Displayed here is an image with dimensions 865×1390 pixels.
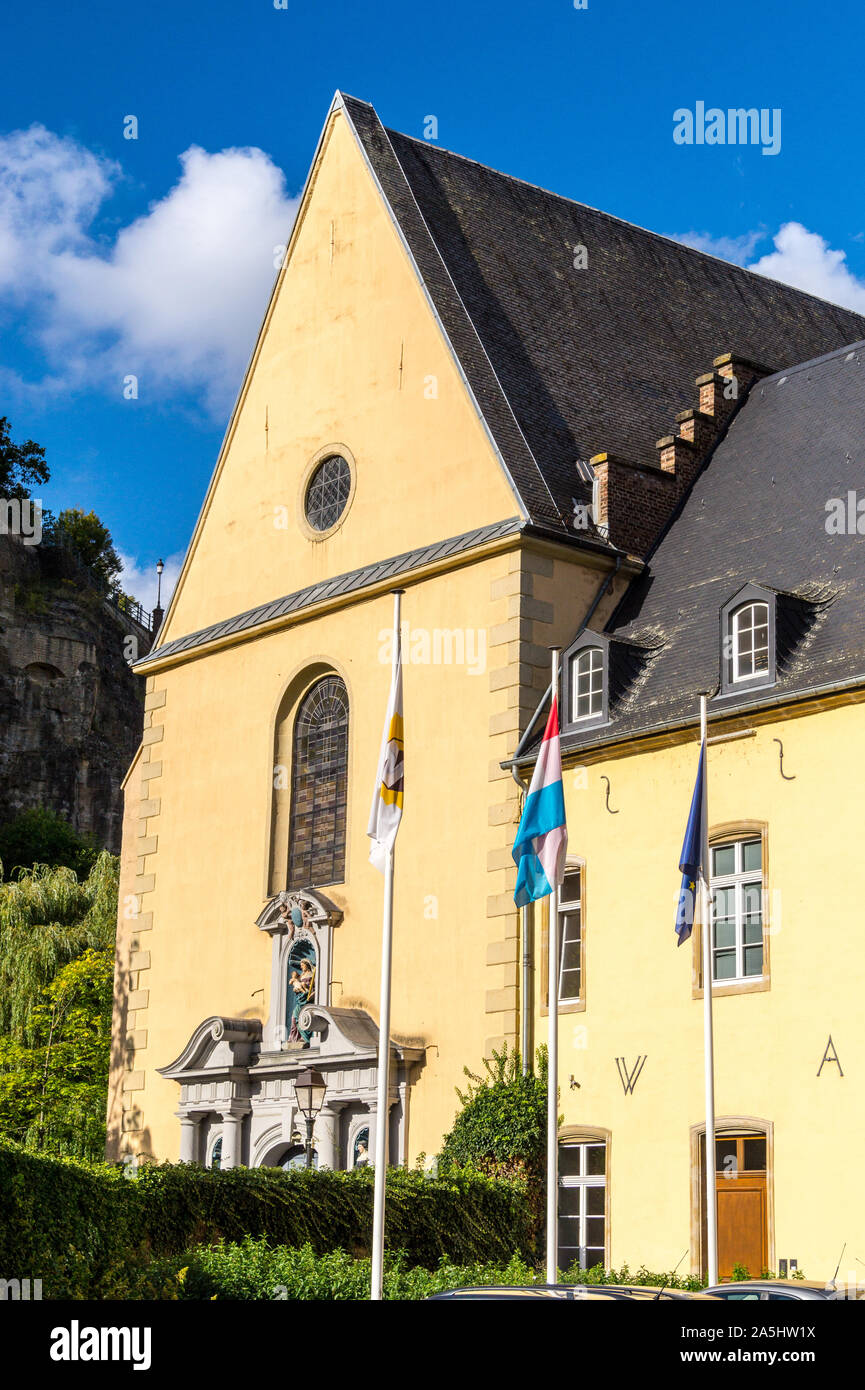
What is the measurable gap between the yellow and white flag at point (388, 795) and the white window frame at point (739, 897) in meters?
4.59

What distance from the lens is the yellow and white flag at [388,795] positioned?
59.4ft

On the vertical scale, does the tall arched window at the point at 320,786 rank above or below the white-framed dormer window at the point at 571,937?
above

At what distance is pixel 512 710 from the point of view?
24.5 metres

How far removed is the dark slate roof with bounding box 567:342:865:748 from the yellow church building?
7 cm

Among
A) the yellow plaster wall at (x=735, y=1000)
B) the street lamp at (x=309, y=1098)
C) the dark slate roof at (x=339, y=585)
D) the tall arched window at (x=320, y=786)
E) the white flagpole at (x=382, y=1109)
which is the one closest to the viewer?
the white flagpole at (x=382, y=1109)

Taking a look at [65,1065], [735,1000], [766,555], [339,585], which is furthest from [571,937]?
[65,1065]

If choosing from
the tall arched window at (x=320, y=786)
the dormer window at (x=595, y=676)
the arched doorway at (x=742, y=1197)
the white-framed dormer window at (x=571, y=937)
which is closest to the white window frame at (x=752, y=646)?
the dormer window at (x=595, y=676)

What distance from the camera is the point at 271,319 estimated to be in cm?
3161

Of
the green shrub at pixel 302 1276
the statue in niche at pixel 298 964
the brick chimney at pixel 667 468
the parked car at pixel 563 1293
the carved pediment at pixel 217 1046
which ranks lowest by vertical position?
the green shrub at pixel 302 1276

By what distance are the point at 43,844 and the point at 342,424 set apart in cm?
3835

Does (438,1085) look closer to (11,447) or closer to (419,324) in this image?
(419,324)

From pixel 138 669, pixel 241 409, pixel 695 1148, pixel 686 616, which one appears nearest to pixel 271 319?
pixel 241 409

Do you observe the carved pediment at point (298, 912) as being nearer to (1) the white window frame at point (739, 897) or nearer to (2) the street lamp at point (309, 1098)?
(2) the street lamp at point (309, 1098)
